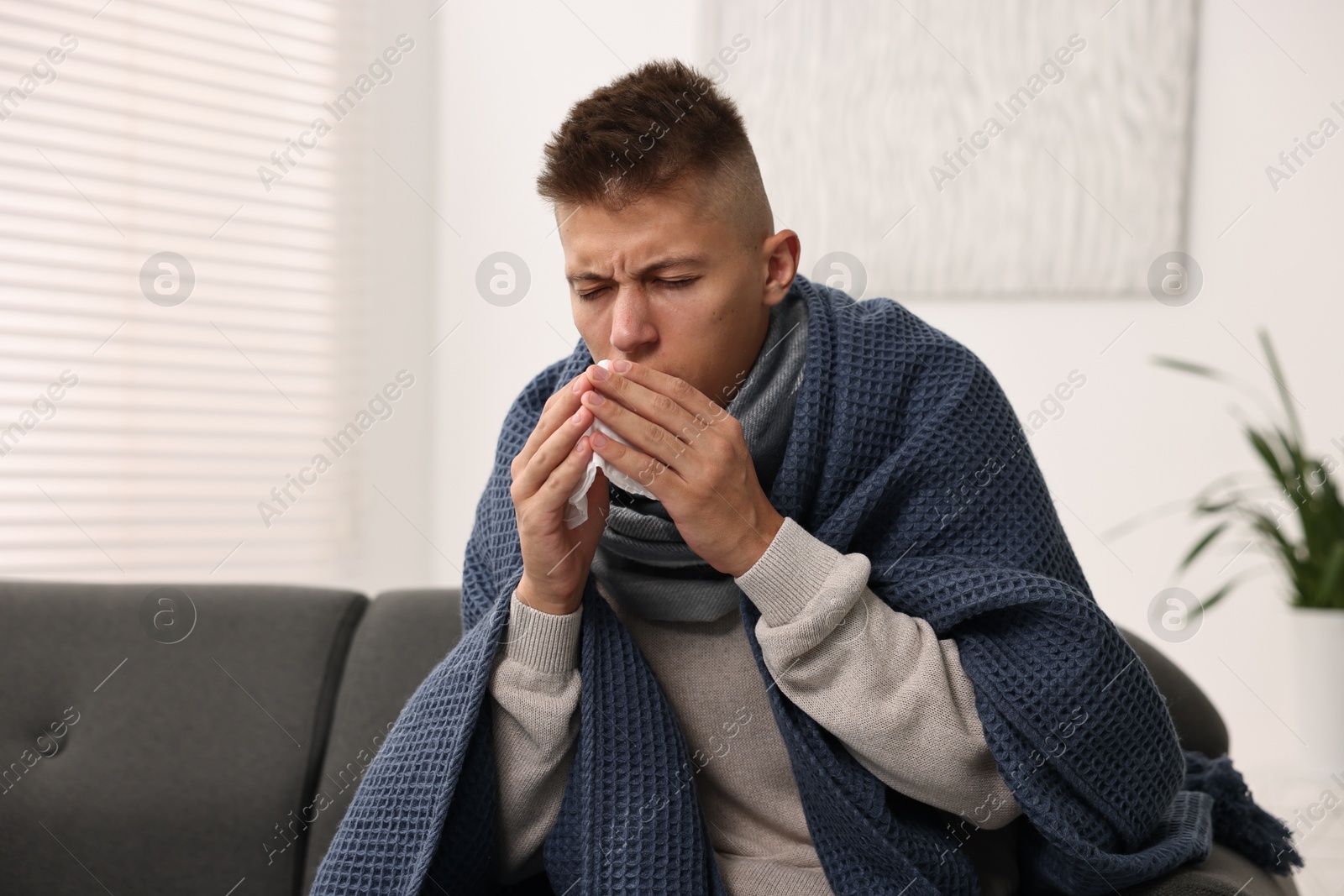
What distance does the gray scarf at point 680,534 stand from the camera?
4.26ft

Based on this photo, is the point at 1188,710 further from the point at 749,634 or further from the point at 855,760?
the point at 749,634

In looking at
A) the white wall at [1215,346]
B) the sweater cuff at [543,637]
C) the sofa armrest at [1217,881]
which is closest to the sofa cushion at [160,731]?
the sweater cuff at [543,637]

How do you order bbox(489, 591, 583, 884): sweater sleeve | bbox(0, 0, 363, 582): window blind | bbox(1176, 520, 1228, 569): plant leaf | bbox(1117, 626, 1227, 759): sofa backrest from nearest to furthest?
1. bbox(489, 591, 583, 884): sweater sleeve
2. bbox(1117, 626, 1227, 759): sofa backrest
3. bbox(1176, 520, 1228, 569): plant leaf
4. bbox(0, 0, 363, 582): window blind

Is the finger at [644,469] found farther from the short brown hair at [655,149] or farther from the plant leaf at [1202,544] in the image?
the plant leaf at [1202,544]

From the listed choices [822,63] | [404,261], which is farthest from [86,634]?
[822,63]

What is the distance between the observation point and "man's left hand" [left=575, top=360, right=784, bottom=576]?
1148 mm

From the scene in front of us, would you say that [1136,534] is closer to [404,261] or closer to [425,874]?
[425,874]

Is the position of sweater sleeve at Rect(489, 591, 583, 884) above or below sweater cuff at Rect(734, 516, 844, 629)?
below

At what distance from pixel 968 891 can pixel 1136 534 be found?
5.53 ft

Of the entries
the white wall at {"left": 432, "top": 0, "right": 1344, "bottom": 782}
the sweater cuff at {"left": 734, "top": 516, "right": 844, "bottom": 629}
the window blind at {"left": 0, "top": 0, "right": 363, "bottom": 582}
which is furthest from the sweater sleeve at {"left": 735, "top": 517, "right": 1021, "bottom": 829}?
the window blind at {"left": 0, "top": 0, "right": 363, "bottom": 582}

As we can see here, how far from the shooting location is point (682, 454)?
1153 mm

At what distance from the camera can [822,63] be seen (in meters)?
2.90

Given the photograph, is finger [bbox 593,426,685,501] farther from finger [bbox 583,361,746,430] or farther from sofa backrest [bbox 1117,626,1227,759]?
sofa backrest [bbox 1117,626,1227,759]

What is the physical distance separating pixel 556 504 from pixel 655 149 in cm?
42
